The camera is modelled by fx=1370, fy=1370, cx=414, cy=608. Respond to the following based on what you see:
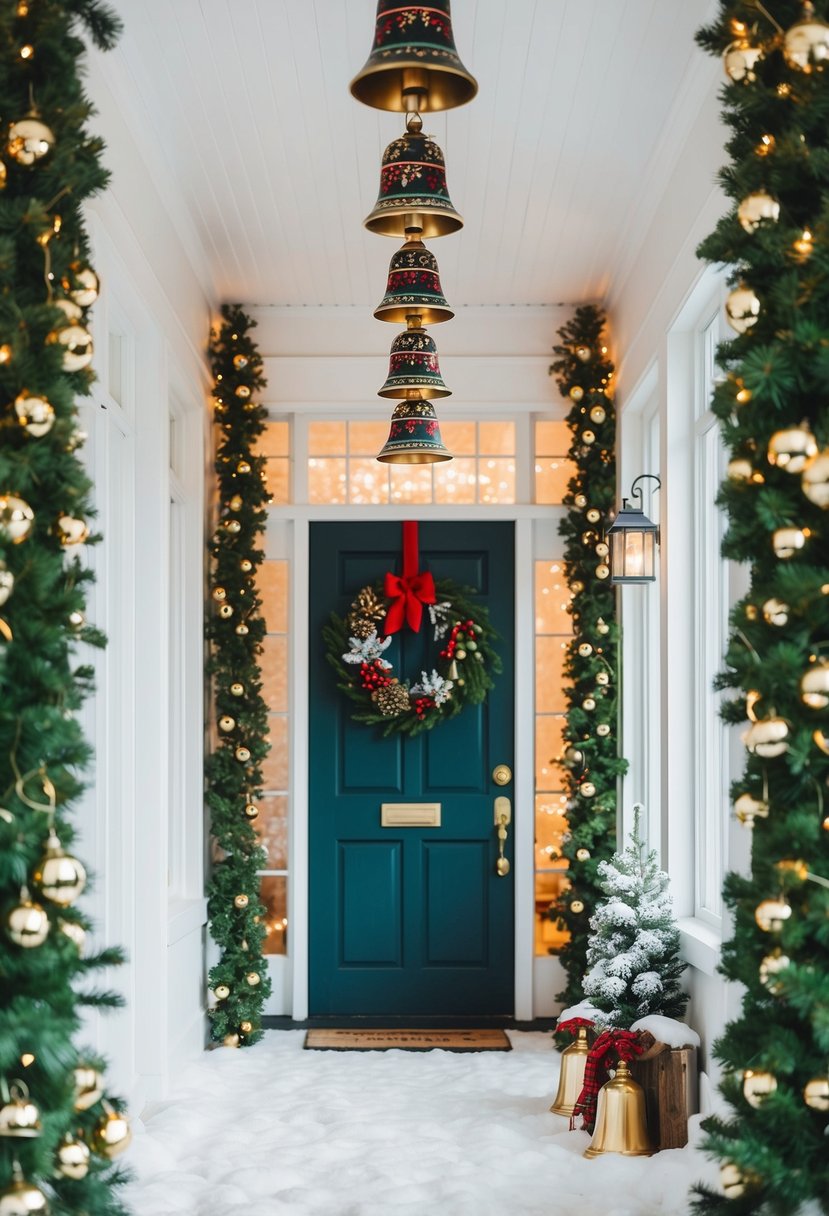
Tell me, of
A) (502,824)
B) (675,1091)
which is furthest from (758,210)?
(502,824)

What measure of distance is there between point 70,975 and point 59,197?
1.33 meters

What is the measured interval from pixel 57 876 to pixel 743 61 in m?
1.82

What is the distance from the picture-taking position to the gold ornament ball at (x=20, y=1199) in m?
2.13

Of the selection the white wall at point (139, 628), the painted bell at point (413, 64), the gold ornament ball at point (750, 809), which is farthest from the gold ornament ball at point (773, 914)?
the white wall at point (139, 628)

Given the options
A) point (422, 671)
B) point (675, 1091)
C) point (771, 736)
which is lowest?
point (675, 1091)

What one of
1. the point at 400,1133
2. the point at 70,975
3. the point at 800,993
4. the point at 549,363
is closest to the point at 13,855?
the point at 70,975

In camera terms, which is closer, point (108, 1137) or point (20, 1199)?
point (20, 1199)

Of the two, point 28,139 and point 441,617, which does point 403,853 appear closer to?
point 441,617

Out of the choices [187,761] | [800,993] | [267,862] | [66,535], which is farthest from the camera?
[267,862]

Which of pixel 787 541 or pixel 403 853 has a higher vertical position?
pixel 787 541

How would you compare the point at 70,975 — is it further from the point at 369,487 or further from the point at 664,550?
the point at 369,487

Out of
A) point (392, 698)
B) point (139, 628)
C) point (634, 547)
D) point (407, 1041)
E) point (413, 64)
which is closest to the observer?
point (413, 64)

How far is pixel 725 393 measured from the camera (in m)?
2.37

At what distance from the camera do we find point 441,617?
645cm
